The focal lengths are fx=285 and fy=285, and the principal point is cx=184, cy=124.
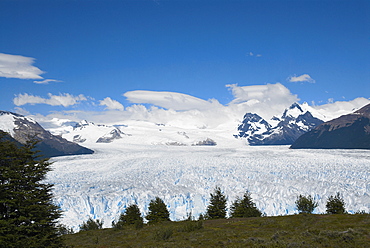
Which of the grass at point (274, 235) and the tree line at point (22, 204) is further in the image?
the grass at point (274, 235)

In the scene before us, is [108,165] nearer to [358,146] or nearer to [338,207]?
[338,207]

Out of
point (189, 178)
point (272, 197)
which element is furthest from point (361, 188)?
point (189, 178)

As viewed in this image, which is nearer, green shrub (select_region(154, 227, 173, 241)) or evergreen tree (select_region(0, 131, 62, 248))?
evergreen tree (select_region(0, 131, 62, 248))

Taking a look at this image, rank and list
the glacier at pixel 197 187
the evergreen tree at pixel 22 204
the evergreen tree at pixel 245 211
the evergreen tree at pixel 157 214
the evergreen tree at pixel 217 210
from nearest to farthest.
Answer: the evergreen tree at pixel 22 204 → the evergreen tree at pixel 157 214 → the evergreen tree at pixel 245 211 → the evergreen tree at pixel 217 210 → the glacier at pixel 197 187

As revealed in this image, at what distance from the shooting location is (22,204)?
11773 millimetres

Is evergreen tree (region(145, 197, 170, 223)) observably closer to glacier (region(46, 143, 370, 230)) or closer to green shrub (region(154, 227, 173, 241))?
glacier (region(46, 143, 370, 230))

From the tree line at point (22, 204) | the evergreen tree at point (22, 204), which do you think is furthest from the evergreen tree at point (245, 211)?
the evergreen tree at point (22, 204)

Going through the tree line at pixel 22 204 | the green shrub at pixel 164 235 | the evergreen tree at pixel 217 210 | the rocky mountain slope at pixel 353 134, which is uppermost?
the rocky mountain slope at pixel 353 134

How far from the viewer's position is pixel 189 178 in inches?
2334

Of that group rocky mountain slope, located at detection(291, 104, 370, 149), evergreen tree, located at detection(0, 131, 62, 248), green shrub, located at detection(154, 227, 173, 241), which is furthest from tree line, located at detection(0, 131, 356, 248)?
rocky mountain slope, located at detection(291, 104, 370, 149)

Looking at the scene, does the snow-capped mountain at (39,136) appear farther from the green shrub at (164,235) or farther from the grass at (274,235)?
the green shrub at (164,235)

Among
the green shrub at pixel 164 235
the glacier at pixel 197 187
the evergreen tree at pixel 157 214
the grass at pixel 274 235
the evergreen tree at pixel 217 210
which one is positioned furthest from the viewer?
the glacier at pixel 197 187

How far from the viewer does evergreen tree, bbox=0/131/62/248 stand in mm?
11211

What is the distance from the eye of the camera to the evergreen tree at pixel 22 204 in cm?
1121
